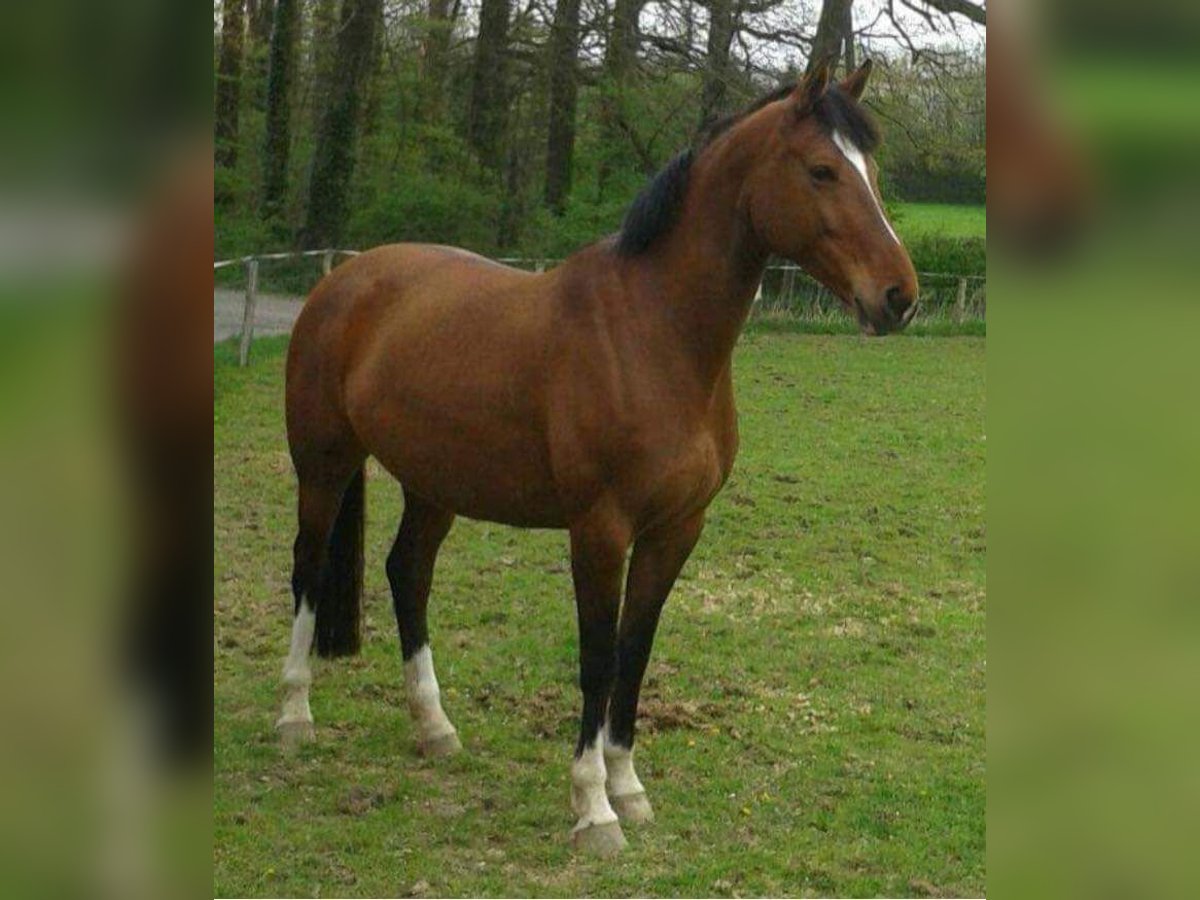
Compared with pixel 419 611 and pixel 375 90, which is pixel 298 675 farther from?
pixel 375 90

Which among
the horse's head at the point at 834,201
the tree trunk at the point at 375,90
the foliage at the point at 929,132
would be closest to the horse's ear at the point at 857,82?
the horse's head at the point at 834,201

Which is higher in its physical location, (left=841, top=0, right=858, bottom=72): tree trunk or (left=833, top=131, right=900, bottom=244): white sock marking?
(left=841, top=0, right=858, bottom=72): tree trunk

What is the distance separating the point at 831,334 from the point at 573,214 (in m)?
3.33

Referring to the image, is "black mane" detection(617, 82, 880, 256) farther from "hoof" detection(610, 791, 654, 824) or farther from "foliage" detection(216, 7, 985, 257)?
"foliage" detection(216, 7, 985, 257)

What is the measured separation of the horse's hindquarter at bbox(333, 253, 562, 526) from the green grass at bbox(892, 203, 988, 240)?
674 cm

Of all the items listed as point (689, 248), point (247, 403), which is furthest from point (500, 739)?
point (247, 403)

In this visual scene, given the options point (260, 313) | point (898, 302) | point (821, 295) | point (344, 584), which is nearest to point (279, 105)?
point (260, 313)

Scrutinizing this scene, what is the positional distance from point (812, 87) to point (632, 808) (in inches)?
80.8

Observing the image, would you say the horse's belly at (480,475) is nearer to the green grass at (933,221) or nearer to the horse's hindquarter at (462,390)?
the horse's hindquarter at (462,390)

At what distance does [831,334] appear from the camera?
14.1 metres

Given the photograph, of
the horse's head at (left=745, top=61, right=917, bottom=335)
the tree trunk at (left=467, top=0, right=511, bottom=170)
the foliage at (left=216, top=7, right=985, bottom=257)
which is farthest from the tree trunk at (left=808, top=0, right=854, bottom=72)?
the horse's head at (left=745, top=61, right=917, bottom=335)

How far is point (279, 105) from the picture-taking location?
43.8 feet

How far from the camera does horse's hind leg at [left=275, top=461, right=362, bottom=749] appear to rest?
13.4 ft

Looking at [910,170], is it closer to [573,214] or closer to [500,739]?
[573,214]
